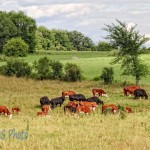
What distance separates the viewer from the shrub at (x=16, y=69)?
52844 mm

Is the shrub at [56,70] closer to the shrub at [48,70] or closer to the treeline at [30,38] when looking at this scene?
the shrub at [48,70]

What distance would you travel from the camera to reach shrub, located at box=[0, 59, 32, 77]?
173 ft

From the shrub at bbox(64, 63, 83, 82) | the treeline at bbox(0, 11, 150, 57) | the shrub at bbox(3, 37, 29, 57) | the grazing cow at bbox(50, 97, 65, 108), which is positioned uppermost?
the treeline at bbox(0, 11, 150, 57)

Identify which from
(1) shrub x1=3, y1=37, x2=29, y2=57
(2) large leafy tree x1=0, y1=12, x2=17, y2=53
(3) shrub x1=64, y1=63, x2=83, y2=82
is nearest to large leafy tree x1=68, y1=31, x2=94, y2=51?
(2) large leafy tree x1=0, y1=12, x2=17, y2=53

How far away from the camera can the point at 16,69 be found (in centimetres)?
5316

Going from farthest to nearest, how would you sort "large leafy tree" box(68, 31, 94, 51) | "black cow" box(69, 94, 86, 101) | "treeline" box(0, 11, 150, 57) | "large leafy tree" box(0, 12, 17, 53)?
"large leafy tree" box(68, 31, 94, 51) → "large leafy tree" box(0, 12, 17, 53) → "treeline" box(0, 11, 150, 57) → "black cow" box(69, 94, 86, 101)

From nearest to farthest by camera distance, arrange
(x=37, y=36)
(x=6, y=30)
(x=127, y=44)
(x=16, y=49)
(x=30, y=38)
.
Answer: (x=127, y=44) → (x=16, y=49) → (x=6, y=30) → (x=30, y=38) → (x=37, y=36)

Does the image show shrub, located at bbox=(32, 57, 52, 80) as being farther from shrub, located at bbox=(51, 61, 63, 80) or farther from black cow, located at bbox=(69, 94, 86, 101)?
black cow, located at bbox=(69, 94, 86, 101)

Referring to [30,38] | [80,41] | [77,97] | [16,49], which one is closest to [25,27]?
[30,38]

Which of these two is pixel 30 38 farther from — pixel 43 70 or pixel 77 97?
pixel 77 97

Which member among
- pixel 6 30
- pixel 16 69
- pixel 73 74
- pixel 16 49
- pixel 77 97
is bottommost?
pixel 77 97

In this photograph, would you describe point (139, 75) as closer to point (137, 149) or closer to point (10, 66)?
point (10, 66)

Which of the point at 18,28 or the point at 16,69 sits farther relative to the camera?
the point at 18,28

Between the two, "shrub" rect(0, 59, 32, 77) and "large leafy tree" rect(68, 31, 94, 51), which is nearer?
"shrub" rect(0, 59, 32, 77)
